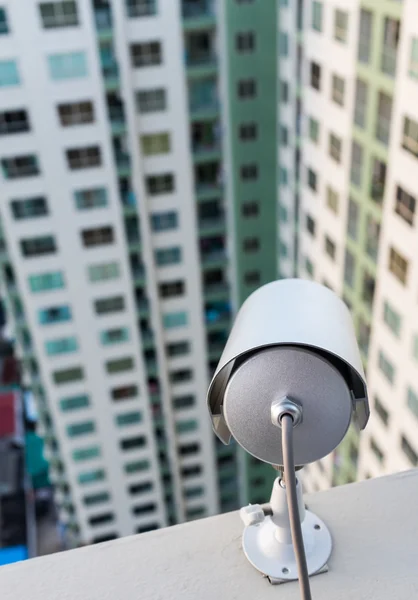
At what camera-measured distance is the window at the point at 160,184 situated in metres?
14.4

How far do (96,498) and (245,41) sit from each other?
15.2m

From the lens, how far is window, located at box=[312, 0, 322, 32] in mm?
10594

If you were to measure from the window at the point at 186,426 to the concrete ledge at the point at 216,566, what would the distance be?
17.3m

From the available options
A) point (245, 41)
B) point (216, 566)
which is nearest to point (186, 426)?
point (245, 41)

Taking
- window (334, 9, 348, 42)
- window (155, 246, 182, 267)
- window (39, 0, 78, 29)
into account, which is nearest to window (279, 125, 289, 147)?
window (334, 9, 348, 42)

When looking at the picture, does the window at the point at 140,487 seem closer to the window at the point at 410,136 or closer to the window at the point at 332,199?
the window at the point at 332,199

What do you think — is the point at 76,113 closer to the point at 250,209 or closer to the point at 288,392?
the point at 250,209

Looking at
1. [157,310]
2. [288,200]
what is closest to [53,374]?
[157,310]

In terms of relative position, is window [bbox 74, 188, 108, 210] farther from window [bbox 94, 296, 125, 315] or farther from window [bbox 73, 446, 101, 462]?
window [bbox 73, 446, 101, 462]

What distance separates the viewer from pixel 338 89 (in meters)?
10.6

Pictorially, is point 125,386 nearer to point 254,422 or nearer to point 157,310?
point 157,310

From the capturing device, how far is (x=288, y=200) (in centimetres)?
1457

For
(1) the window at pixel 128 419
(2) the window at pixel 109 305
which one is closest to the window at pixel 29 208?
(2) the window at pixel 109 305

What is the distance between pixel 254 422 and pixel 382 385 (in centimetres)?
1016
